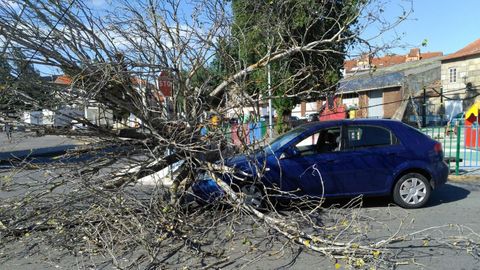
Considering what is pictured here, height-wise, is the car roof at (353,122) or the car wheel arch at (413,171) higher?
the car roof at (353,122)

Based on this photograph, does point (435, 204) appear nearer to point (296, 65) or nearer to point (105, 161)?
point (296, 65)

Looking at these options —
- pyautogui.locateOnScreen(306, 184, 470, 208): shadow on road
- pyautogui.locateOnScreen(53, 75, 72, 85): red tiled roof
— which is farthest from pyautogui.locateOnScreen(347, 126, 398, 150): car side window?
pyautogui.locateOnScreen(53, 75, 72, 85): red tiled roof

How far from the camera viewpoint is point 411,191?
677 cm

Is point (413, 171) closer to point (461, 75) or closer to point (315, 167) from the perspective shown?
point (315, 167)

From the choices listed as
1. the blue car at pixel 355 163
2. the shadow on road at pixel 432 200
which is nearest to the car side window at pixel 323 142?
the blue car at pixel 355 163

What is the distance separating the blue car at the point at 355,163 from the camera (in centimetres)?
643

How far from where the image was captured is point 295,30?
7.64 meters

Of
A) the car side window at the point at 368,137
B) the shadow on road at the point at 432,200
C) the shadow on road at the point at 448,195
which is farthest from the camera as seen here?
the shadow on road at the point at 448,195

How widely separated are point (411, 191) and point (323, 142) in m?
1.59

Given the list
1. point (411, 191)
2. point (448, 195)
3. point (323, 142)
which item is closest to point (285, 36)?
point (323, 142)

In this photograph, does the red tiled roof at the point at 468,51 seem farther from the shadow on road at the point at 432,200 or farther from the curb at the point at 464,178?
the shadow on road at the point at 432,200

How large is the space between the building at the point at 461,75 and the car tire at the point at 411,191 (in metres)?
23.9

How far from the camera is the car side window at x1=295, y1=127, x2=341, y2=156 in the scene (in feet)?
21.8

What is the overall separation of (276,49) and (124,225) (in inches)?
142
